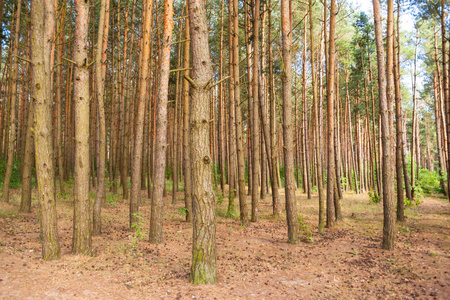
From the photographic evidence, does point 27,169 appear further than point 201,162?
Yes

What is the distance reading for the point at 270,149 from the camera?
468 inches

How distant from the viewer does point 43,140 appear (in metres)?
5.14

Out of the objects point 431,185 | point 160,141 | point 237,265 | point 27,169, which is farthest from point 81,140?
point 431,185

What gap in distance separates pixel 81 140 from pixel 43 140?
601 mm

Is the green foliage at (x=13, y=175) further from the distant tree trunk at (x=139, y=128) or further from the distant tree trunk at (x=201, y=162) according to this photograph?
the distant tree trunk at (x=201, y=162)

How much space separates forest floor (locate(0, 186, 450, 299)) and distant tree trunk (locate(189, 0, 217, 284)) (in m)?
0.41

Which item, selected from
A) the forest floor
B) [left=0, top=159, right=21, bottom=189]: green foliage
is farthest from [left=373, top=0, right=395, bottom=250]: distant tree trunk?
[left=0, top=159, right=21, bottom=189]: green foliage

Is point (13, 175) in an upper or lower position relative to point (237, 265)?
upper

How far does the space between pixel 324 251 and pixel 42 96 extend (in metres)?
6.66

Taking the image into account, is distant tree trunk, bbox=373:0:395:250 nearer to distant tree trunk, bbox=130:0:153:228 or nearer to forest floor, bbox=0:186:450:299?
forest floor, bbox=0:186:450:299

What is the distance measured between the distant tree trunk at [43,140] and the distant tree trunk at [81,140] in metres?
0.39

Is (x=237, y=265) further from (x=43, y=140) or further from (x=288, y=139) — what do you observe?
(x=43, y=140)

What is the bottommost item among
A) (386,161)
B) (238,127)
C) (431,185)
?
(431,185)

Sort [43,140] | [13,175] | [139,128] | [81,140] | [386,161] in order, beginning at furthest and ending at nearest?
[13,175] < [139,128] < [386,161] < [81,140] < [43,140]
